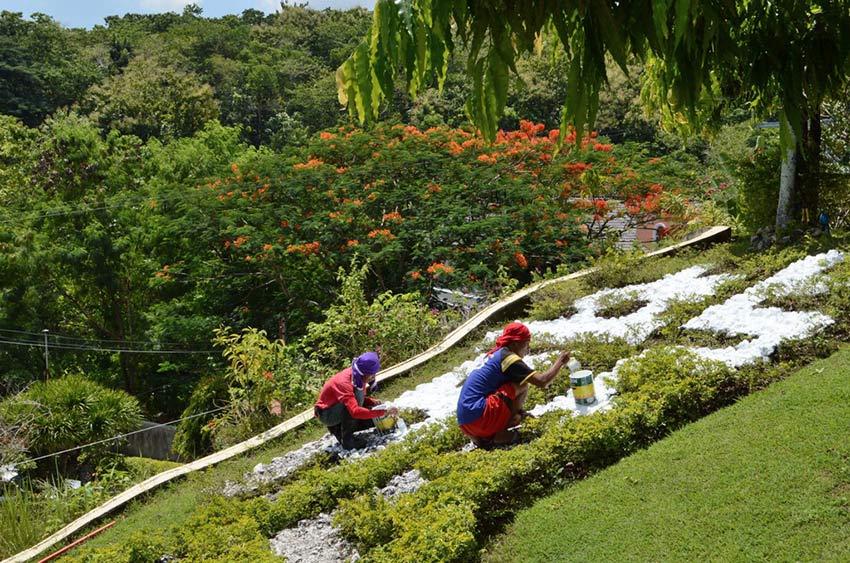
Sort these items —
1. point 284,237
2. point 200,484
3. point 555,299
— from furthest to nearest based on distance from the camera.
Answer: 1. point 284,237
2. point 555,299
3. point 200,484

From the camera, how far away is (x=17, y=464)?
10352 mm

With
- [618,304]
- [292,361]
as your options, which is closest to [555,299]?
[618,304]

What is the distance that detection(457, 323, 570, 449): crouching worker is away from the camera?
6.30 meters

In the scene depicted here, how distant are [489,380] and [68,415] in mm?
7762

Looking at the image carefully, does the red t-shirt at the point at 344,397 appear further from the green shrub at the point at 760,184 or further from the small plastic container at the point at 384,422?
the green shrub at the point at 760,184

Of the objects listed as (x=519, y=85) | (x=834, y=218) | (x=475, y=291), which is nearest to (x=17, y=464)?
(x=475, y=291)

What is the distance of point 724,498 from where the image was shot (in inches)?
189

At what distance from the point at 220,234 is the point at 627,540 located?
12.8m

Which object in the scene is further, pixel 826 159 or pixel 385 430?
pixel 826 159

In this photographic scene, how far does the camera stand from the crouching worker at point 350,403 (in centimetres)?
741

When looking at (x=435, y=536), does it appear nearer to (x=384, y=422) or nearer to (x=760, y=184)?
(x=384, y=422)

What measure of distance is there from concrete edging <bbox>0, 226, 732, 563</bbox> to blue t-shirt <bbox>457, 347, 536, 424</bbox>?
125 inches

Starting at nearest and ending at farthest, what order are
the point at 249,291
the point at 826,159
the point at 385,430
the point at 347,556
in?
the point at 347,556 → the point at 385,430 → the point at 826,159 → the point at 249,291

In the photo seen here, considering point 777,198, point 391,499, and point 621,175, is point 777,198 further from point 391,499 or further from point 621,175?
point 391,499
